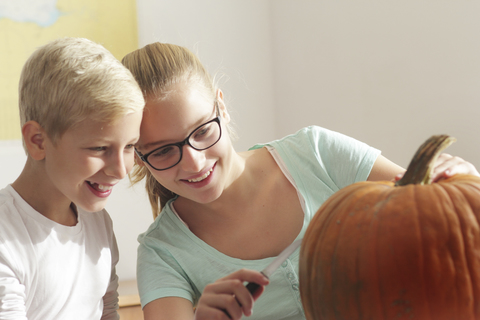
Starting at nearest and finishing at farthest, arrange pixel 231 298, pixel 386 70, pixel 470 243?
pixel 470 243 → pixel 231 298 → pixel 386 70

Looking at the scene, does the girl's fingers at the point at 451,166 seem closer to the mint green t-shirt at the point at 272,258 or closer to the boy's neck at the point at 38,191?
the mint green t-shirt at the point at 272,258

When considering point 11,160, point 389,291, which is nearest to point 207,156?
point 389,291

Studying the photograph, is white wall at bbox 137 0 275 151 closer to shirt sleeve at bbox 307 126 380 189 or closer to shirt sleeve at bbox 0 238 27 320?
shirt sleeve at bbox 307 126 380 189

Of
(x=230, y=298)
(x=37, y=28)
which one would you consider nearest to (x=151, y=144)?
(x=230, y=298)

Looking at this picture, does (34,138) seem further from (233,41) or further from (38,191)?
(233,41)

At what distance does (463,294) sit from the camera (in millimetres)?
430

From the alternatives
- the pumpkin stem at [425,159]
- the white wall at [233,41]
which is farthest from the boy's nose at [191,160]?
the white wall at [233,41]

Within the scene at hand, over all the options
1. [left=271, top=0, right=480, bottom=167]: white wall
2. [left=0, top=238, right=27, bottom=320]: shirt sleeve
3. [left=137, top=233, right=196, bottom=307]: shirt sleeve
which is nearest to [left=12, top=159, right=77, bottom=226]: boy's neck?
[left=0, top=238, right=27, bottom=320]: shirt sleeve

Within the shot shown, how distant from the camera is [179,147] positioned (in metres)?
0.87

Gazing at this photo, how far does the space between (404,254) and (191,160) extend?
500 mm

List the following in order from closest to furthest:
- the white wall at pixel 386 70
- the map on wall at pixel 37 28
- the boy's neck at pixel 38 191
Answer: the boy's neck at pixel 38 191, the white wall at pixel 386 70, the map on wall at pixel 37 28

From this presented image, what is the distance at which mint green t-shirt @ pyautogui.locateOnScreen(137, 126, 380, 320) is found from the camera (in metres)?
0.92

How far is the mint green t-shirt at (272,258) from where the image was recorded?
92 cm

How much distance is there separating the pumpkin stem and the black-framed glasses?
46 cm
